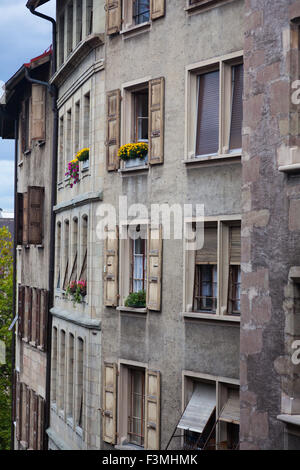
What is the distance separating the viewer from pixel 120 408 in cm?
1945

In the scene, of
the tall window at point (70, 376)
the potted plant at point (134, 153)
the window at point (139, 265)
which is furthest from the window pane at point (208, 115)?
the tall window at point (70, 376)

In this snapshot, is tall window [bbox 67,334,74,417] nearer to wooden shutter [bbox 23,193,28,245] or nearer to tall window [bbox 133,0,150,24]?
wooden shutter [bbox 23,193,28,245]

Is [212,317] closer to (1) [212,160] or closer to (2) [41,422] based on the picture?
(1) [212,160]

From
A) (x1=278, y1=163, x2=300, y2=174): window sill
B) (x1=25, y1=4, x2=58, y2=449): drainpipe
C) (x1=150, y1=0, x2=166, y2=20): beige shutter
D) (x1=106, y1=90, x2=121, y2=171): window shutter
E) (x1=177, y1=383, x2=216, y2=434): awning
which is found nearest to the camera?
(x1=278, y1=163, x2=300, y2=174): window sill

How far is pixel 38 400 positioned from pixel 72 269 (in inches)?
232

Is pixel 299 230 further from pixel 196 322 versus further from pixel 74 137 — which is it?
pixel 74 137

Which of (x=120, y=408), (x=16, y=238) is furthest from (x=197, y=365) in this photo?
(x=16, y=238)

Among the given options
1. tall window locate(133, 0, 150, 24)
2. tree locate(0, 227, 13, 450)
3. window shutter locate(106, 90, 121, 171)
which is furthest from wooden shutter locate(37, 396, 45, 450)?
tall window locate(133, 0, 150, 24)

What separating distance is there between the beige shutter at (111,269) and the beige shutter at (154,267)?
1428mm

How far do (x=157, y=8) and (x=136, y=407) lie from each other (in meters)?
8.07

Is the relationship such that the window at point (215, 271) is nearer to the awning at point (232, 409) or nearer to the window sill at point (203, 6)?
the awning at point (232, 409)

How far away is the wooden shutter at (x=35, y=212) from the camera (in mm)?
28344

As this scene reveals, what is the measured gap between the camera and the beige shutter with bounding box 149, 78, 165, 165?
18.2 m

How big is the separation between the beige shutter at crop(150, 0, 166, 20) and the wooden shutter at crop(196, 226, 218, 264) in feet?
14.9
